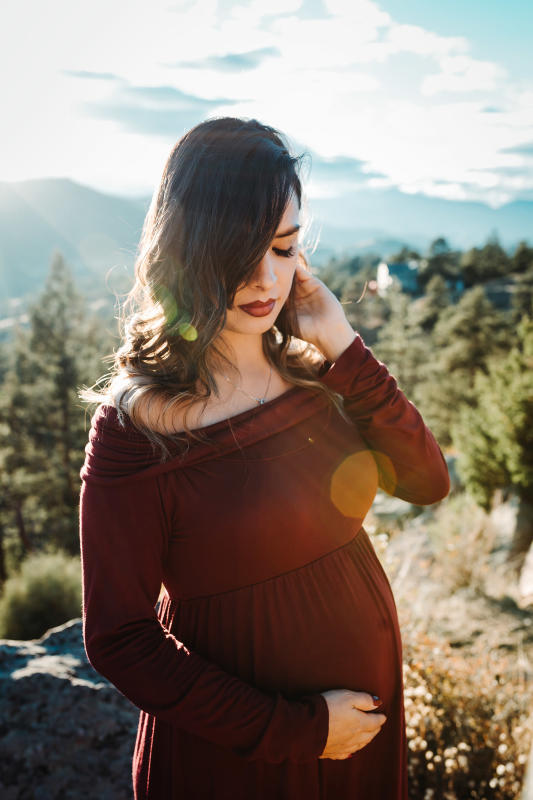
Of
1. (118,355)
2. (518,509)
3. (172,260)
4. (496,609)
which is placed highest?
(172,260)

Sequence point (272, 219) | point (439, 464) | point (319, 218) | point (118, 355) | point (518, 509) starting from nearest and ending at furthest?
point (272, 219), point (118, 355), point (439, 464), point (319, 218), point (518, 509)

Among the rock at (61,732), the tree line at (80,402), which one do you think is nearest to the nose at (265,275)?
the rock at (61,732)

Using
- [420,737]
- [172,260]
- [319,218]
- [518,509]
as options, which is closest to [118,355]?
[172,260]

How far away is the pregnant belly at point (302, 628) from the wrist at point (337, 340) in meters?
0.67

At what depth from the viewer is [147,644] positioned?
1.32 metres

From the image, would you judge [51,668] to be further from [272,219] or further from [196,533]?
[272,219]

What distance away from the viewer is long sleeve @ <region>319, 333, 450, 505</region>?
68.6 inches

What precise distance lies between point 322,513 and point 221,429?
0.40 meters

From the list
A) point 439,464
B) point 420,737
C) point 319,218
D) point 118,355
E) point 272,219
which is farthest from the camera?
point 420,737

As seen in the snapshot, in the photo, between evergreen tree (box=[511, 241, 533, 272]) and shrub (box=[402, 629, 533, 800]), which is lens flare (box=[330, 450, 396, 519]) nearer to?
shrub (box=[402, 629, 533, 800])

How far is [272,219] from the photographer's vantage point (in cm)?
149

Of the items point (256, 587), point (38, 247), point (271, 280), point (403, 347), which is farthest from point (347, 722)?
point (38, 247)

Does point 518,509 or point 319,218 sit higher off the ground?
point 319,218

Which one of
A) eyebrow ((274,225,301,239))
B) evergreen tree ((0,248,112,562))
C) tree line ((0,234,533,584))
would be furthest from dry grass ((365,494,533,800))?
evergreen tree ((0,248,112,562))
